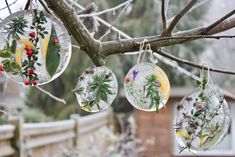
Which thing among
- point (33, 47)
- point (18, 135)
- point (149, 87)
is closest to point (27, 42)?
point (33, 47)

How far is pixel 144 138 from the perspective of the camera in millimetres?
6621

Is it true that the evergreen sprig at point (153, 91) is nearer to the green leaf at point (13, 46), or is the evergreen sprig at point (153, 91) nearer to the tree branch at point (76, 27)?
the tree branch at point (76, 27)

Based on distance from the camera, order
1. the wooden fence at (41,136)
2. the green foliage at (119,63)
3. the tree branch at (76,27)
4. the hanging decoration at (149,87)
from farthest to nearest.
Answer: the green foliage at (119,63)
the wooden fence at (41,136)
the hanging decoration at (149,87)
the tree branch at (76,27)

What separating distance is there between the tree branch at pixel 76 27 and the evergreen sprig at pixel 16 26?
6 cm

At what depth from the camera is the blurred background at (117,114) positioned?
3.11 metres

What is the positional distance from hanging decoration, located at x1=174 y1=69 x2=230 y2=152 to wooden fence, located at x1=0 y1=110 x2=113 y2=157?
171 cm

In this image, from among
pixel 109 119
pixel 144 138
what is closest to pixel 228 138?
pixel 144 138

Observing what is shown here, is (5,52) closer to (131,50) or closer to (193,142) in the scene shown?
(131,50)

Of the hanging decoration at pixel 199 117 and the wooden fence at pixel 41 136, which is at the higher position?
the hanging decoration at pixel 199 117

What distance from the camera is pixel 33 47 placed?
38.7 inches

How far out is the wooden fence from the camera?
2.90 metres

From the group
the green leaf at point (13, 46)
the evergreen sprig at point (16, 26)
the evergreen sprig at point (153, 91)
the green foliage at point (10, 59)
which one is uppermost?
the evergreen sprig at point (16, 26)

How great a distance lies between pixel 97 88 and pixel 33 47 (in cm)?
17

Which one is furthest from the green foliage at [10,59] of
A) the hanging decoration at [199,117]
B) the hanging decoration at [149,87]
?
the hanging decoration at [199,117]
